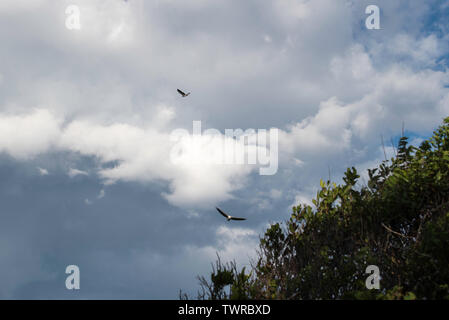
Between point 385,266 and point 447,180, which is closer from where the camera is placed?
point 385,266

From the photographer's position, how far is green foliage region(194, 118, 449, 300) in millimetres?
7909

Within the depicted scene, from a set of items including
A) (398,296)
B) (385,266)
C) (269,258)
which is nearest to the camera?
(398,296)

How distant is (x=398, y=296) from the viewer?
277 inches

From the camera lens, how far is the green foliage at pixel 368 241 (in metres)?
7.91

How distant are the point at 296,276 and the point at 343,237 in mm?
1620

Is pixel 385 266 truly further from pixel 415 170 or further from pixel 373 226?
pixel 415 170

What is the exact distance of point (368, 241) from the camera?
29.8ft
